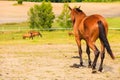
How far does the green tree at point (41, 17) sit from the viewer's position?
43544 mm

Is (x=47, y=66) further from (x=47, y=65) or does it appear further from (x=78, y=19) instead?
(x=78, y=19)

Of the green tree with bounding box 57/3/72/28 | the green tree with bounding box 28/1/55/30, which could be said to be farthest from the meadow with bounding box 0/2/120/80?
the green tree with bounding box 28/1/55/30

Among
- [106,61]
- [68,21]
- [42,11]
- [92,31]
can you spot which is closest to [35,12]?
[42,11]

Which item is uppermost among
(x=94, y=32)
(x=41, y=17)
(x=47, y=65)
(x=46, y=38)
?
(x=94, y=32)

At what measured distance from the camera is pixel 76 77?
41.9 ft

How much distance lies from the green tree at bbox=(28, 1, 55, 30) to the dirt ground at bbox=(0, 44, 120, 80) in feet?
74.7

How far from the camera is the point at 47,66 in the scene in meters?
15.1

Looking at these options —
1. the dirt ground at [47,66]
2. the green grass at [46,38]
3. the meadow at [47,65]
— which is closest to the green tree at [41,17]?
the green grass at [46,38]

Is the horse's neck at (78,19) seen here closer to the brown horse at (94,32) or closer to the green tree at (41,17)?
the brown horse at (94,32)

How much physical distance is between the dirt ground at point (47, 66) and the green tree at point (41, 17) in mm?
22767

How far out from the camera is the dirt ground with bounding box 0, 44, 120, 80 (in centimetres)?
1293

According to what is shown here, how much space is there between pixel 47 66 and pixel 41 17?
2977 centimetres

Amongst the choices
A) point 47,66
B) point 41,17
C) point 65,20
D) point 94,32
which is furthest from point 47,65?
point 41,17

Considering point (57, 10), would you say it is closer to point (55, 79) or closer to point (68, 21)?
point (68, 21)
